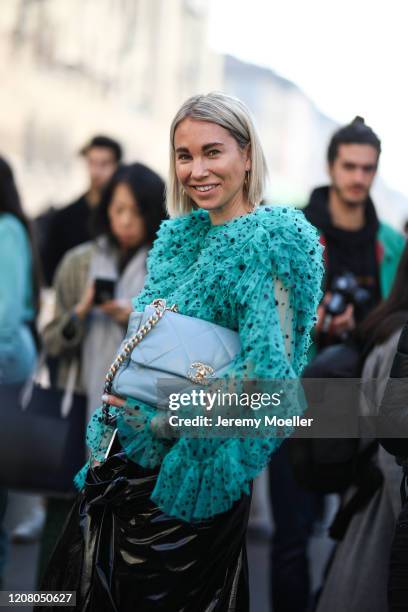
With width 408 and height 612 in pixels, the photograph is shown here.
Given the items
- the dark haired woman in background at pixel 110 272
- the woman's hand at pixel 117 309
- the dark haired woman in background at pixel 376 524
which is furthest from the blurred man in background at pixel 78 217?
the dark haired woman in background at pixel 376 524

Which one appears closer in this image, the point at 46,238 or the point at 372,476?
the point at 372,476

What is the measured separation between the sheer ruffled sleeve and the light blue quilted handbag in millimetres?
57

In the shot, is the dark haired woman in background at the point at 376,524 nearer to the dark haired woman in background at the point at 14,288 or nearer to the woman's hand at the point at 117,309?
the woman's hand at the point at 117,309

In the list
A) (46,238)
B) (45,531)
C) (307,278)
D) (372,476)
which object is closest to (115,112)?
(46,238)

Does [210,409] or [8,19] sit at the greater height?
[8,19]

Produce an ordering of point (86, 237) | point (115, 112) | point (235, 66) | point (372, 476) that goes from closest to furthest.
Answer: point (372, 476), point (86, 237), point (235, 66), point (115, 112)

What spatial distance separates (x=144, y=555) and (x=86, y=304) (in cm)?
248

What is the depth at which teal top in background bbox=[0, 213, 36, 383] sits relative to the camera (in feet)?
17.1

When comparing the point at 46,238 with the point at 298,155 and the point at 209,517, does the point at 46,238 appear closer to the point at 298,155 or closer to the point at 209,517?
the point at 298,155

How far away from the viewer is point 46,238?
6633 millimetres

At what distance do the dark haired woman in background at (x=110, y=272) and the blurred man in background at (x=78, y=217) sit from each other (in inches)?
38.3

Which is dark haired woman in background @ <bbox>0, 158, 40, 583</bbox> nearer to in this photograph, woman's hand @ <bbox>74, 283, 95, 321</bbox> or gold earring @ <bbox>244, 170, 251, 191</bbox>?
woman's hand @ <bbox>74, 283, 95, 321</bbox>

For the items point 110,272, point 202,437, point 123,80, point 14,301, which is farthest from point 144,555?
point 123,80

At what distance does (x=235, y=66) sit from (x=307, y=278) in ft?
16.4
